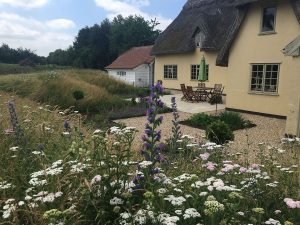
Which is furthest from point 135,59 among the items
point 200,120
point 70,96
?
point 200,120

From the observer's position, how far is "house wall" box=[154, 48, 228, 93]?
73.3 feet

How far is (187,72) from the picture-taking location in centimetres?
2489

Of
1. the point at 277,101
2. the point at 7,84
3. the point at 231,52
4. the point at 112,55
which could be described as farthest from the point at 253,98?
the point at 112,55

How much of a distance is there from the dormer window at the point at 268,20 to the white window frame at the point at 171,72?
40.7ft

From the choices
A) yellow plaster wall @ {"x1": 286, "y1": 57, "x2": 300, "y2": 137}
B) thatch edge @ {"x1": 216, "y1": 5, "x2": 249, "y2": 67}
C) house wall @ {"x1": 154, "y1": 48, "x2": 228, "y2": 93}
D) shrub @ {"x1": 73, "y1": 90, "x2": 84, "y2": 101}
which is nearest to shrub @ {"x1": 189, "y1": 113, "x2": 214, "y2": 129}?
yellow plaster wall @ {"x1": 286, "y1": 57, "x2": 300, "y2": 137}

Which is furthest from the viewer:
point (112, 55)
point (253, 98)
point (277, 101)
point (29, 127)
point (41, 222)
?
point (112, 55)

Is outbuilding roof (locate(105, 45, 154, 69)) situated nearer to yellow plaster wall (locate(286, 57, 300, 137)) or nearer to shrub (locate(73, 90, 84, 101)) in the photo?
shrub (locate(73, 90, 84, 101))

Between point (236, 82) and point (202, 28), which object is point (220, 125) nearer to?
point (236, 82)

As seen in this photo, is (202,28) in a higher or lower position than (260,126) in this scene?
higher

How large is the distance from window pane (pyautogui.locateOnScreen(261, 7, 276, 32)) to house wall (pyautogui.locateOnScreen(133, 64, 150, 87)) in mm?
19215

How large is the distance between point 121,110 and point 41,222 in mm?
12261

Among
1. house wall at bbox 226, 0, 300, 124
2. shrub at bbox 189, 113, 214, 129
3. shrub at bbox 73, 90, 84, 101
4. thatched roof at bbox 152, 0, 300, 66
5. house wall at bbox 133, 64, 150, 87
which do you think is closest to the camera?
shrub at bbox 189, 113, 214, 129

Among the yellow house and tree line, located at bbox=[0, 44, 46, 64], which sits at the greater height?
tree line, located at bbox=[0, 44, 46, 64]

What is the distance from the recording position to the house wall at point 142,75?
3225 cm
